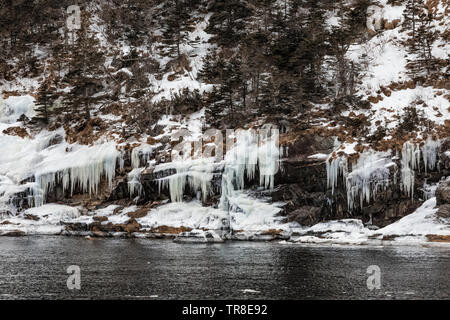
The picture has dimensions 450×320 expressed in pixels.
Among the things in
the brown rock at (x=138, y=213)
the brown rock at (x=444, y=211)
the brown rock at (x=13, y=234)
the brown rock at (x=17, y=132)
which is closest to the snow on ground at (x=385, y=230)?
the brown rock at (x=444, y=211)

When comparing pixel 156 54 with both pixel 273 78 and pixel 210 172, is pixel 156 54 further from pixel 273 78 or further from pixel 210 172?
pixel 210 172

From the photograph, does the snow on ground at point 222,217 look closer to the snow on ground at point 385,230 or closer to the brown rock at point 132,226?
the brown rock at point 132,226

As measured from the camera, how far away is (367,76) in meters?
48.3

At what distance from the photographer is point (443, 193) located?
33281mm

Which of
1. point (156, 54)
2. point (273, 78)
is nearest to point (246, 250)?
point (273, 78)

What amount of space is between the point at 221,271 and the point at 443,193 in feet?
62.7

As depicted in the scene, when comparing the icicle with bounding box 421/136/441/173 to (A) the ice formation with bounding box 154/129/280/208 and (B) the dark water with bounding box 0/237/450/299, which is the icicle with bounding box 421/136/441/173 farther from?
(A) the ice formation with bounding box 154/129/280/208

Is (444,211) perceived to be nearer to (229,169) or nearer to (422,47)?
(229,169)

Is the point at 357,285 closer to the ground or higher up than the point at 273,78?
closer to the ground

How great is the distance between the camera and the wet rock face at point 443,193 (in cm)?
3309

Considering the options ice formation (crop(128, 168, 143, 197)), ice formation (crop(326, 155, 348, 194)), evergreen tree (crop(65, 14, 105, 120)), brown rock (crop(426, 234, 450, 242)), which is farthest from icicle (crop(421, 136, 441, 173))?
evergreen tree (crop(65, 14, 105, 120))

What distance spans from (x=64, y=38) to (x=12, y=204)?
3212 cm

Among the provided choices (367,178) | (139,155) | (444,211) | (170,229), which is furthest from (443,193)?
(139,155)

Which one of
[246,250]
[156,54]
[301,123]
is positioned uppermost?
[156,54]
